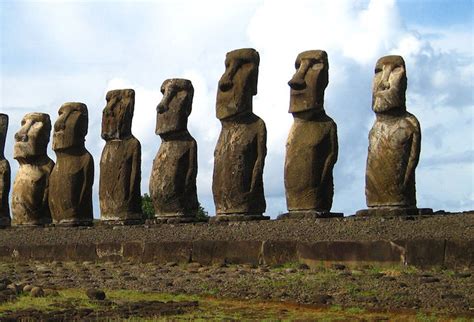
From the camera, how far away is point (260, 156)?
54.9ft

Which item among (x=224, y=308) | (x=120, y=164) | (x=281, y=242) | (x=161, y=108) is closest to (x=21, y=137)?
(x=120, y=164)

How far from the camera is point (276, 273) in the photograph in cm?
1277

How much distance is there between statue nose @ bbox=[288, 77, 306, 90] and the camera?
16.0m

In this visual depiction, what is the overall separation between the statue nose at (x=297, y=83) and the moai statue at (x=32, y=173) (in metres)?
6.58

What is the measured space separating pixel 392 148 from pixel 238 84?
3142 mm

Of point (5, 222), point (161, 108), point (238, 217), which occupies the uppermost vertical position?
point (161, 108)

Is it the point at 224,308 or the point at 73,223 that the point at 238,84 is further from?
the point at 224,308

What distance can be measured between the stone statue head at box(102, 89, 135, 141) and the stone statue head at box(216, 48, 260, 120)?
104 inches

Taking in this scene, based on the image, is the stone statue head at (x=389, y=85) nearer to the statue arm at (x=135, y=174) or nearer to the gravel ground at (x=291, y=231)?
the gravel ground at (x=291, y=231)

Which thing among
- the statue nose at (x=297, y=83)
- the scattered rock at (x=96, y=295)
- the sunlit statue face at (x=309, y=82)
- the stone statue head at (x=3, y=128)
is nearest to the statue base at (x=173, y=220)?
the sunlit statue face at (x=309, y=82)

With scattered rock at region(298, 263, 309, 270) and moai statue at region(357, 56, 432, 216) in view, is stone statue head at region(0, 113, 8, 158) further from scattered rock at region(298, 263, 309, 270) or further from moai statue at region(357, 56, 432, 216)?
scattered rock at region(298, 263, 309, 270)

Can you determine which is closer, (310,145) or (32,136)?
(310,145)

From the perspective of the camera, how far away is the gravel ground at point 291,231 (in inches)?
518

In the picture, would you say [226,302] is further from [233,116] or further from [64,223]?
[64,223]
